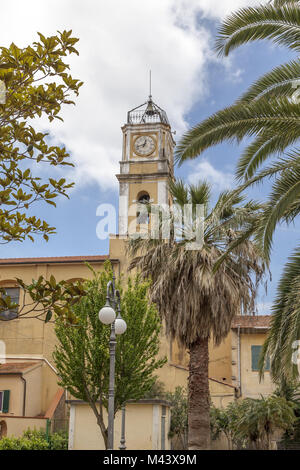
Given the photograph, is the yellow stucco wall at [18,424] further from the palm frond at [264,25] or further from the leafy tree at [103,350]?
the palm frond at [264,25]

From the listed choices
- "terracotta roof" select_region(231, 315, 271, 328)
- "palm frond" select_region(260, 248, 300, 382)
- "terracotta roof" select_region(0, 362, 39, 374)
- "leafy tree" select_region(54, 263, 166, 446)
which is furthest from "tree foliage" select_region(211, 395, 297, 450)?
"terracotta roof" select_region(0, 362, 39, 374)

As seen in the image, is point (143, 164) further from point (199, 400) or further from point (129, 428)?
point (199, 400)

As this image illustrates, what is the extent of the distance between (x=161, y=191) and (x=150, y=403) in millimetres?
19395

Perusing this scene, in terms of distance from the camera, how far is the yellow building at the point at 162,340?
33250 millimetres

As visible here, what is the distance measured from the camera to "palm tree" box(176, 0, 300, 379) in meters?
10.6

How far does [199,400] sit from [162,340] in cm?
1664

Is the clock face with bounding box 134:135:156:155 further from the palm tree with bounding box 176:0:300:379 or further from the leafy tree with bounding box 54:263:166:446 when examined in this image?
the palm tree with bounding box 176:0:300:379

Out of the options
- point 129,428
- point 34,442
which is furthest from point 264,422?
point 34,442

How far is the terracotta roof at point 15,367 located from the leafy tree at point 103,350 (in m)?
13.0

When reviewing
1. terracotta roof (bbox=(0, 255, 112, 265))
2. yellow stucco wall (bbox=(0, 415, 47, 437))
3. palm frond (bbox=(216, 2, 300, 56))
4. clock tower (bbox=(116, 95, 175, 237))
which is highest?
clock tower (bbox=(116, 95, 175, 237))

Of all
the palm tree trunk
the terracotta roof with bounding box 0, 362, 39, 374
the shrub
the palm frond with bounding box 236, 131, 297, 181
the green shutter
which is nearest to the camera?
the palm frond with bounding box 236, 131, 297, 181

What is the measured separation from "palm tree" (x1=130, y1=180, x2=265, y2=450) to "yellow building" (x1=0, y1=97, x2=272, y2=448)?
34.1 ft

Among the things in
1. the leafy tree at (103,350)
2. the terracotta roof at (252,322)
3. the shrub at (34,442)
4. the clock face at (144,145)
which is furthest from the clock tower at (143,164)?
the leafy tree at (103,350)

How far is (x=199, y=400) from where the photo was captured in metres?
20.0
